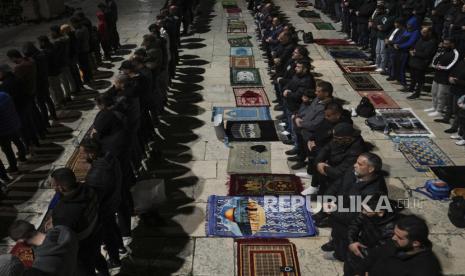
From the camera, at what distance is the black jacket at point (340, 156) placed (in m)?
5.66

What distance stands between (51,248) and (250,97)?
8.31m

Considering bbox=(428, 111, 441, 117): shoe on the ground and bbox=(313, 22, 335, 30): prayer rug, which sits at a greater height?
bbox=(313, 22, 335, 30): prayer rug

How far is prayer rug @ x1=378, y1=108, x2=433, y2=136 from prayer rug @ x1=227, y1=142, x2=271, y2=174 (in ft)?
9.90

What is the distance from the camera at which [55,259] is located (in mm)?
3842

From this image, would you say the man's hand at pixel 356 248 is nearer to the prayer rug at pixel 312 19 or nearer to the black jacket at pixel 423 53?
the black jacket at pixel 423 53

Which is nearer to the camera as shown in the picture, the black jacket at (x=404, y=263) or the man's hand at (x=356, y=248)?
the black jacket at (x=404, y=263)

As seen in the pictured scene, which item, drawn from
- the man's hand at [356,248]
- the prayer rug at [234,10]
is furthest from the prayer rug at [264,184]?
the prayer rug at [234,10]

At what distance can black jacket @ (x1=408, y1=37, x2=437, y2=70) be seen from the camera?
401 inches

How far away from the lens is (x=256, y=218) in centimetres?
679

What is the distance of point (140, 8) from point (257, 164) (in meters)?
18.2

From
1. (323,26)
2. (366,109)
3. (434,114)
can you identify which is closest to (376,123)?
(366,109)

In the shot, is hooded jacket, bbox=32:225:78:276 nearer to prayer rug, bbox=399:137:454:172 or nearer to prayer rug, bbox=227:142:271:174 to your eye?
prayer rug, bbox=227:142:271:174

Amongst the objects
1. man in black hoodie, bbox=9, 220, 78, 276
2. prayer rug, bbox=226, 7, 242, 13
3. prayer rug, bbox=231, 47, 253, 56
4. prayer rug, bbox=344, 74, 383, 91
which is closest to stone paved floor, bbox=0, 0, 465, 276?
prayer rug, bbox=344, 74, 383, 91

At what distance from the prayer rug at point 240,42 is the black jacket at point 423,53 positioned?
7196mm
